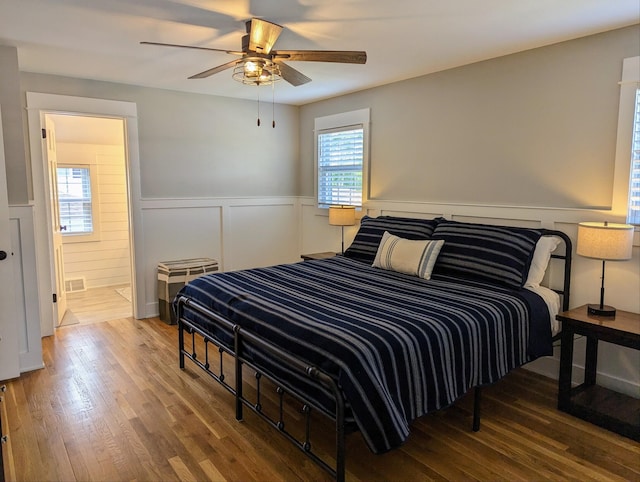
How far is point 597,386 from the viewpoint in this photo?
118 inches

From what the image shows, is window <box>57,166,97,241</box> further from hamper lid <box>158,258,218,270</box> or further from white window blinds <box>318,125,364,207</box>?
white window blinds <box>318,125,364,207</box>

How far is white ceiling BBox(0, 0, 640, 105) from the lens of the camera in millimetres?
2523

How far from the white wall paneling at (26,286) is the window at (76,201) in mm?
2715

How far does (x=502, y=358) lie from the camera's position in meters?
2.53

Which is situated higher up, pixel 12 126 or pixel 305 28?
pixel 305 28

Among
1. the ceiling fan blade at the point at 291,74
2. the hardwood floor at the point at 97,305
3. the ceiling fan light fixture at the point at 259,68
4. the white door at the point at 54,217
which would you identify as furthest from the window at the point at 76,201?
the ceiling fan blade at the point at 291,74

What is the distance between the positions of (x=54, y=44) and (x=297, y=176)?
318 cm

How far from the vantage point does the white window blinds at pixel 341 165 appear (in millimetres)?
4930

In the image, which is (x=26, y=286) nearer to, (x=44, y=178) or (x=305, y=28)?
(x=44, y=178)

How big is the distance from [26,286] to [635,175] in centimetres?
433

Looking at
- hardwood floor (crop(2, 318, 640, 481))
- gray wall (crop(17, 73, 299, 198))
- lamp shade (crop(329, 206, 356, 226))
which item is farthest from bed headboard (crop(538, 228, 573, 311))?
gray wall (crop(17, 73, 299, 198))

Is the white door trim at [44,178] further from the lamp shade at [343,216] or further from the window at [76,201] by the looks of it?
the lamp shade at [343,216]

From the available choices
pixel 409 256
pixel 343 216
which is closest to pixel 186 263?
pixel 343 216

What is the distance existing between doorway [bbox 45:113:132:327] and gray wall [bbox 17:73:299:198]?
3.66 feet
